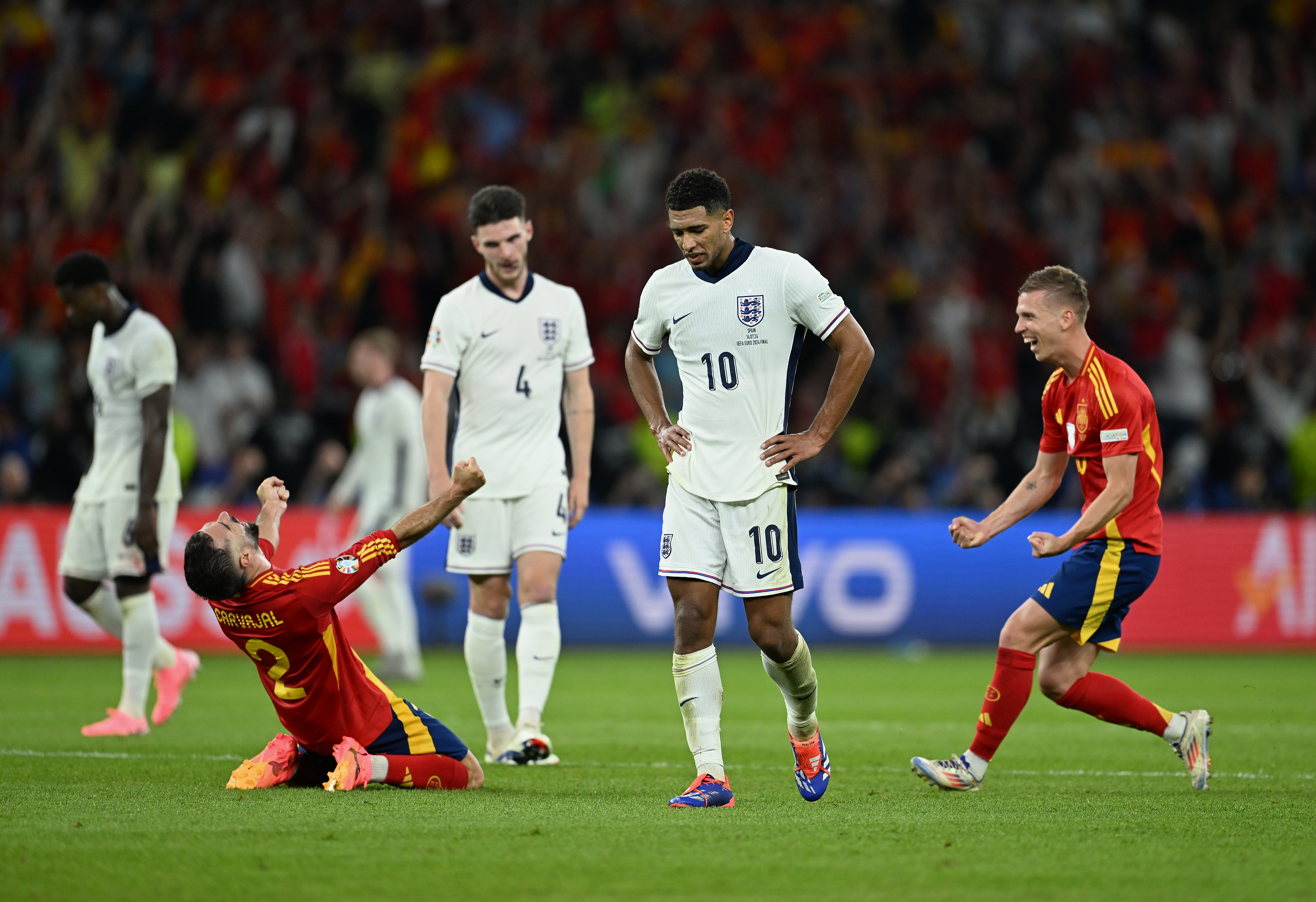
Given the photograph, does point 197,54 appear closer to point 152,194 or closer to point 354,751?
point 152,194

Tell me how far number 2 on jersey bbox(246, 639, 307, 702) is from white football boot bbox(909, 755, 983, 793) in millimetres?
2629

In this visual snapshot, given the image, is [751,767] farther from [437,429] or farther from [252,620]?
[252,620]

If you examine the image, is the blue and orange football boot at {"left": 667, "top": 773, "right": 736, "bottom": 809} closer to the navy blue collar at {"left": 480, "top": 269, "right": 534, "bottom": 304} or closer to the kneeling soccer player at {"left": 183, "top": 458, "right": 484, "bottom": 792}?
the kneeling soccer player at {"left": 183, "top": 458, "right": 484, "bottom": 792}

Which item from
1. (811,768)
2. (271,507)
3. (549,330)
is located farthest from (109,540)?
(811,768)

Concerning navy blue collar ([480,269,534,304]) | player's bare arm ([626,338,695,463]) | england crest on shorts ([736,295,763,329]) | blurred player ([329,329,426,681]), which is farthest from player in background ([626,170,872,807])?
blurred player ([329,329,426,681])

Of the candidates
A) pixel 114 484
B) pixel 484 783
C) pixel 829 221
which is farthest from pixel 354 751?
pixel 829 221

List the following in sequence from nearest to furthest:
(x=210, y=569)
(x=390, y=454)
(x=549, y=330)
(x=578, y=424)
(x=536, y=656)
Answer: (x=210, y=569) → (x=536, y=656) → (x=549, y=330) → (x=578, y=424) → (x=390, y=454)

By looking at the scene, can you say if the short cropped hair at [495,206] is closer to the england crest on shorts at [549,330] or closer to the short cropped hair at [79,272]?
the england crest on shorts at [549,330]

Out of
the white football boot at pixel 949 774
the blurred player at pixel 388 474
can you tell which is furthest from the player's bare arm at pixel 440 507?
the blurred player at pixel 388 474

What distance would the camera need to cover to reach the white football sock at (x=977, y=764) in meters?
6.74

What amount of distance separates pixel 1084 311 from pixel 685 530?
6.88 feet

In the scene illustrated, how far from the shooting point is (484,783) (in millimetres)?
6867

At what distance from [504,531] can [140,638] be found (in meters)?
2.68

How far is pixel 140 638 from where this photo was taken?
29.9 ft
